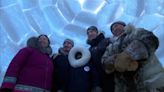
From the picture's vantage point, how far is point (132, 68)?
3.56 meters

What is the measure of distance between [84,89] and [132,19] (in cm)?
142

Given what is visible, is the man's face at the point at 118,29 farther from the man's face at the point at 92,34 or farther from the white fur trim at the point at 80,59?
the white fur trim at the point at 80,59

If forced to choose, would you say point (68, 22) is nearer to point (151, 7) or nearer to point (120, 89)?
point (151, 7)

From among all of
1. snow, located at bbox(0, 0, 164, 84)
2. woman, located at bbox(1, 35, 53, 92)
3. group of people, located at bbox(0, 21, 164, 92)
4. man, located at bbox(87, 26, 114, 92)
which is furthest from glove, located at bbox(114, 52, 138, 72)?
snow, located at bbox(0, 0, 164, 84)

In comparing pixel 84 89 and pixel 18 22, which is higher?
pixel 18 22

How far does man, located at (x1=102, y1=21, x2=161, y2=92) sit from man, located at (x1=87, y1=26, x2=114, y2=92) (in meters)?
0.10

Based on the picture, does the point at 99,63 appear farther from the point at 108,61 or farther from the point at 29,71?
the point at 29,71

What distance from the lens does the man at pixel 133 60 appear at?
11.7 ft

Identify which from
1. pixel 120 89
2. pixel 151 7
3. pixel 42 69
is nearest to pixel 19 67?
pixel 42 69

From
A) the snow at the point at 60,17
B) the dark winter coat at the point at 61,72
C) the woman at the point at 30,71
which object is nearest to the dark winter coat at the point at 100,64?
the dark winter coat at the point at 61,72

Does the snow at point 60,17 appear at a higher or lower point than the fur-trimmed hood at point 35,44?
higher

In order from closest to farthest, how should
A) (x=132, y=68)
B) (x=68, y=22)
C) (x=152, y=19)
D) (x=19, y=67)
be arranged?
1. (x=132, y=68)
2. (x=19, y=67)
3. (x=152, y=19)
4. (x=68, y=22)

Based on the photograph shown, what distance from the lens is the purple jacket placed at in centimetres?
375

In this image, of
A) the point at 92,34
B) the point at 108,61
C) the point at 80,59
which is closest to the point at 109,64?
the point at 108,61
